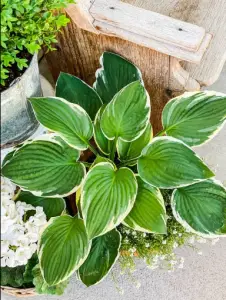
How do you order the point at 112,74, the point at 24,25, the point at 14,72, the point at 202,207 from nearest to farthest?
1. the point at 24,25
2. the point at 14,72
3. the point at 202,207
4. the point at 112,74

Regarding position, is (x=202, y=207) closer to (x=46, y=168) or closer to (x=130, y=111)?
(x=130, y=111)

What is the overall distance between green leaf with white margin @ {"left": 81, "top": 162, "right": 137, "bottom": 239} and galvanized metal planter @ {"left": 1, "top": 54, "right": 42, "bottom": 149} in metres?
0.23

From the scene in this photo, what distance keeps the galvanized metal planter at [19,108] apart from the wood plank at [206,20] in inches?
17.3

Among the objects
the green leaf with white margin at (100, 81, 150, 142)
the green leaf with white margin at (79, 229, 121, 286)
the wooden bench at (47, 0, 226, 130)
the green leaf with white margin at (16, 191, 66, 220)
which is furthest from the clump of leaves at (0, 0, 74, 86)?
the green leaf with white margin at (79, 229, 121, 286)

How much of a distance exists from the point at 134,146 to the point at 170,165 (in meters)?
0.17

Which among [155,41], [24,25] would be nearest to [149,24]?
[155,41]

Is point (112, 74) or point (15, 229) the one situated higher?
point (112, 74)

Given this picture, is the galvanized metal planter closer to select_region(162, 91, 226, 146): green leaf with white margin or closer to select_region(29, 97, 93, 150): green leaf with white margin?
select_region(29, 97, 93, 150): green leaf with white margin

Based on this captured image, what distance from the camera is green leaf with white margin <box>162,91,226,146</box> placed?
1325mm

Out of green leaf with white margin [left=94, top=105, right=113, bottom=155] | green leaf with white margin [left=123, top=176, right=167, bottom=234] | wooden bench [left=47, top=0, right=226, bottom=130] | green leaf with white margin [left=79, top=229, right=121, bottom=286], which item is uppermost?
wooden bench [left=47, top=0, right=226, bottom=130]

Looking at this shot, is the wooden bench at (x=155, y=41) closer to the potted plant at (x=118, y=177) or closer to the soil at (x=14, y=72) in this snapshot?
the potted plant at (x=118, y=177)

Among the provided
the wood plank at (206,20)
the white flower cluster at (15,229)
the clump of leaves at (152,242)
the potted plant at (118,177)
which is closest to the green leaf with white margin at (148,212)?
the potted plant at (118,177)

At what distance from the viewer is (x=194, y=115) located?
1.35 metres

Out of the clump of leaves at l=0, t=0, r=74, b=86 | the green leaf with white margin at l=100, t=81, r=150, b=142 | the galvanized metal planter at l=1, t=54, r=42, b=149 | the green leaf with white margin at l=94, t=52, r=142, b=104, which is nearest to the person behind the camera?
the clump of leaves at l=0, t=0, r=74, b=86
